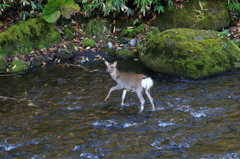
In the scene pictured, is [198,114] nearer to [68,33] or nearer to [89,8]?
[68,33]

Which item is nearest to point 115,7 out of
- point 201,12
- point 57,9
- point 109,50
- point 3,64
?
point 109,50

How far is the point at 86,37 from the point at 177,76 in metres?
5.57

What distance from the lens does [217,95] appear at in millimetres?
7969

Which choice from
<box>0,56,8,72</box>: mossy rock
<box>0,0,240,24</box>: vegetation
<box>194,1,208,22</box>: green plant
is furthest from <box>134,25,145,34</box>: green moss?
<box>0,56,8,72</box>: mossy rock

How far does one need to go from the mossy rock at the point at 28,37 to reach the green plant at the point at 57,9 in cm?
58

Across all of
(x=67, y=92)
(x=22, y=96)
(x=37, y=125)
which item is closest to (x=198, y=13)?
(x=67, y=92)

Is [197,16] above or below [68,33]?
above

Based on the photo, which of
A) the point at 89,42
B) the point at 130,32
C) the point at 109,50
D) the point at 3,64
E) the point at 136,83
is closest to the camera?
the point at 136,83

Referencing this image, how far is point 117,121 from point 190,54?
Answer: 13.4 ft

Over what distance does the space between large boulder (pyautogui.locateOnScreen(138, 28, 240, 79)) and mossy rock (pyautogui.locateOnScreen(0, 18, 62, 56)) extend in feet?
14.3

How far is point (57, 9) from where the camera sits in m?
13.2

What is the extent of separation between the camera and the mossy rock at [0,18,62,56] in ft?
39.3

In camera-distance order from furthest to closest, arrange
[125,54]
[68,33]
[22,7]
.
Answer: [22,7] < [68,33] < [125,54]

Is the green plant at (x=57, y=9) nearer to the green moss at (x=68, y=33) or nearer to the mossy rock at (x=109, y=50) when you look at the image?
the green moss at (x=68, y=33)
